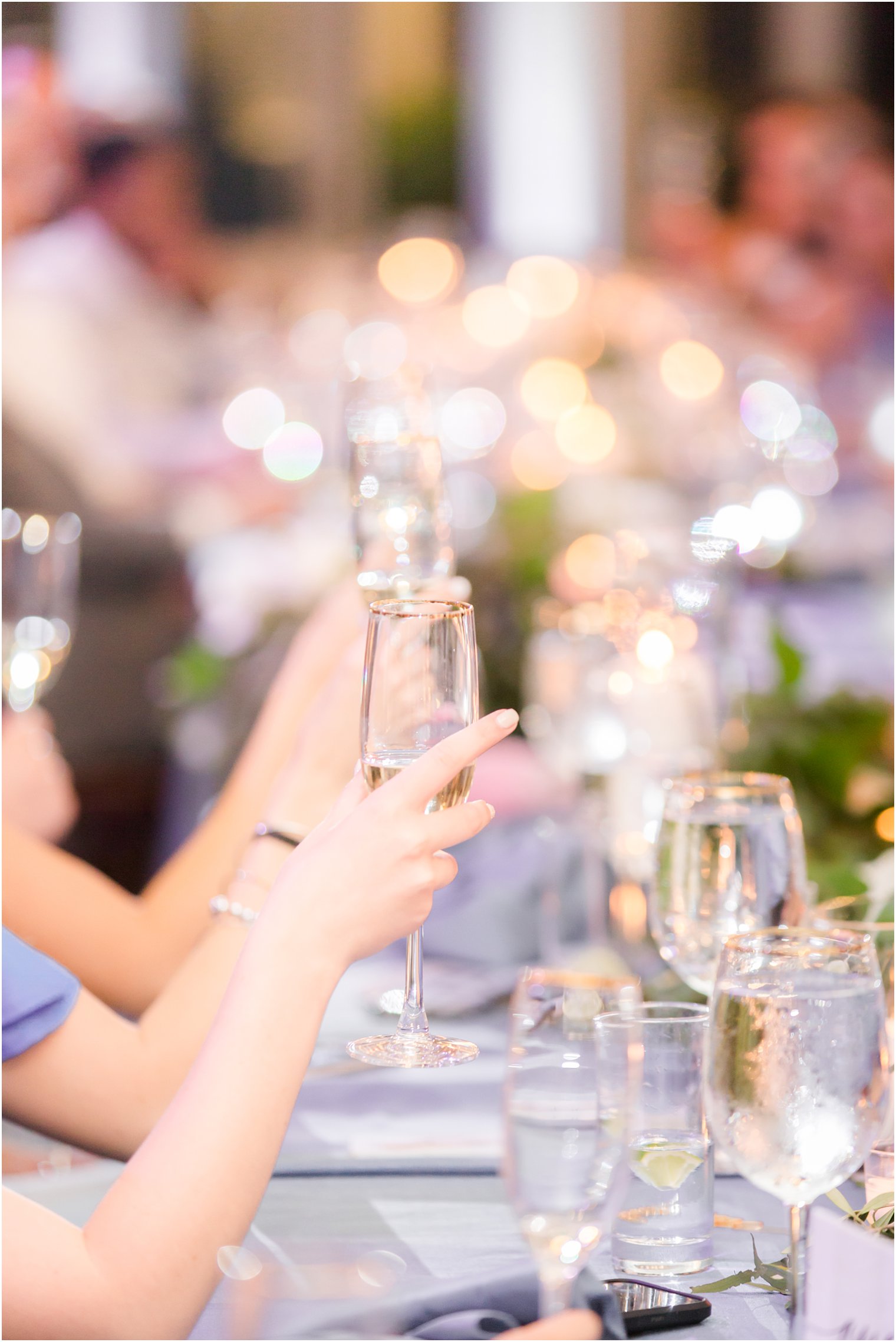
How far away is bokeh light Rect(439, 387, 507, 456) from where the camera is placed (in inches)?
147

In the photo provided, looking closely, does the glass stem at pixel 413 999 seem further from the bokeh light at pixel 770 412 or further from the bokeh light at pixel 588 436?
the bokeh light at pixel 588 436

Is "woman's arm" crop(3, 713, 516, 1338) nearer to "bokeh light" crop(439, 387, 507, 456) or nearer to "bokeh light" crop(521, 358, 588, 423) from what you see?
"bokeh light" crop(439, 387, 507, 456)

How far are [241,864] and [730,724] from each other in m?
0.81

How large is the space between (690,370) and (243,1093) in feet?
11.2

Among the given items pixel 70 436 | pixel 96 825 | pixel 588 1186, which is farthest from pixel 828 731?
pixel 70 436

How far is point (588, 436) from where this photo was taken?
3756 millimetres

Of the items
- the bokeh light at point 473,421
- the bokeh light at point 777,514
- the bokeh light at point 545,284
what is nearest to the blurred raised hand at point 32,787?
the bokeh light at point 777,514

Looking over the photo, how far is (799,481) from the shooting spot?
11.3ft

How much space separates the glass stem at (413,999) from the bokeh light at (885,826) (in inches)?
37.0

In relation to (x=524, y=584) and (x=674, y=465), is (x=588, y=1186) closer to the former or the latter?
(x=524, y=584)

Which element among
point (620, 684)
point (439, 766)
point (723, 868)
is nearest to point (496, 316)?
point (620, 684)

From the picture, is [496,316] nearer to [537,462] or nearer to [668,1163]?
[537,462]

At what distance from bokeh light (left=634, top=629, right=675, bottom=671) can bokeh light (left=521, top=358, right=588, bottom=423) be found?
7.52 feet

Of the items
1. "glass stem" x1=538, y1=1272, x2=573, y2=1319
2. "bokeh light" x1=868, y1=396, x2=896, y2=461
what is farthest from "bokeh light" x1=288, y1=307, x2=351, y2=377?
"glass stem" x1=538, y1=1272, x2=573, y2=1319
